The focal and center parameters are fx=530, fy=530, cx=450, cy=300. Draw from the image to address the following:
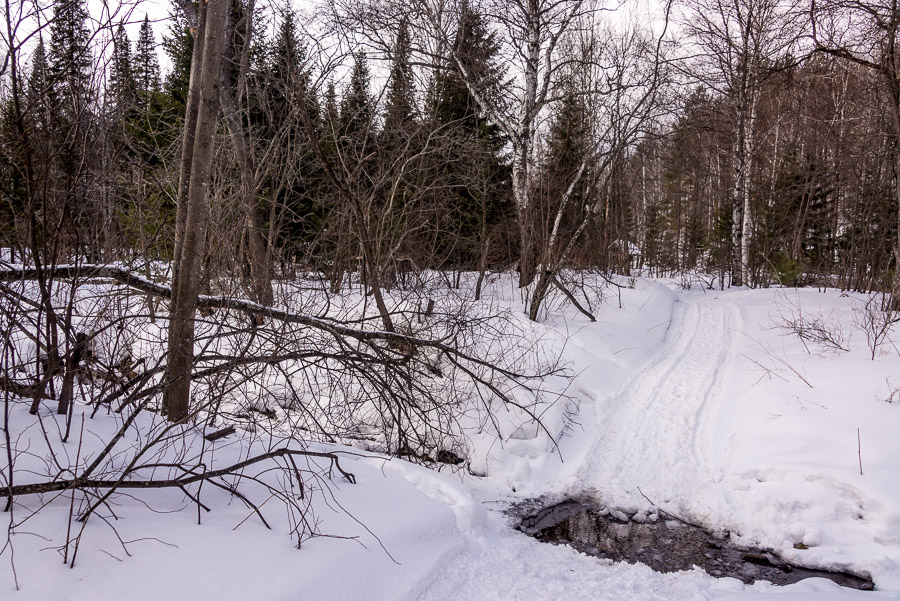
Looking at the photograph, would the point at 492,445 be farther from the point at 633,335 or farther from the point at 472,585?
the point at 633,335

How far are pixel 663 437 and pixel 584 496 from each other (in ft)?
5.61

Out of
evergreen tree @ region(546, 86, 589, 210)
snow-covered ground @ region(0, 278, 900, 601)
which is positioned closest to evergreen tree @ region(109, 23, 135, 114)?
snow-covered ground @ region(0, 278, 900, 601)

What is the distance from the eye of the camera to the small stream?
3799 mm

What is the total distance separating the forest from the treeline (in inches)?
2.2

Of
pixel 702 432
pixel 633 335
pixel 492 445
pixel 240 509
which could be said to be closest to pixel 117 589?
pixel 240 509

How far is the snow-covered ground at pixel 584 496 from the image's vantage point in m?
2.33

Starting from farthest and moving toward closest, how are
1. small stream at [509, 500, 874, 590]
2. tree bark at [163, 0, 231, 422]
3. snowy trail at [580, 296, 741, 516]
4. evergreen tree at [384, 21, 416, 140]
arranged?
evergreen tree at [384, 21, 416, 140] → snowy trail at [580, 296, 741, 516] → tree bark at [163, 0, 231, 422] → small stream at [509, 500, 874, 590]

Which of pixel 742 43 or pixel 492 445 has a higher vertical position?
pixel 742 43

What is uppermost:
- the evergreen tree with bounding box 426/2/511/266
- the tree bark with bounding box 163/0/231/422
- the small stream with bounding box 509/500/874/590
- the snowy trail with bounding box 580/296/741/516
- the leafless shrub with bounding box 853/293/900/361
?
the evergreen tree with bounding box 426/2/511/266

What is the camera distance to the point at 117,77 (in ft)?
10.2

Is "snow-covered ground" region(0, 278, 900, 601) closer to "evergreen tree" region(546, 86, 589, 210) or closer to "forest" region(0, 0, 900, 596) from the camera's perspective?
"forest" region(0, 0, 900, 596)

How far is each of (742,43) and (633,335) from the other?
14622 millimetres

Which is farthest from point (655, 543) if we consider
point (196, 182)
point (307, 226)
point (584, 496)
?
point (307, 226)

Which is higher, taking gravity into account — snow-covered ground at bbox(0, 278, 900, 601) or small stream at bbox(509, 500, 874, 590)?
snow-covered ground at bbox(0, 278, 900, 601)
